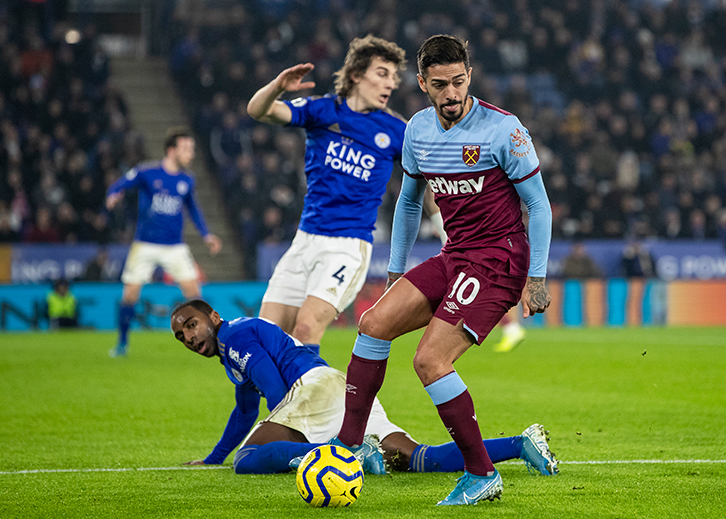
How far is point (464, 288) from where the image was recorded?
13.4ft

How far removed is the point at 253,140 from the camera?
19.4 metres

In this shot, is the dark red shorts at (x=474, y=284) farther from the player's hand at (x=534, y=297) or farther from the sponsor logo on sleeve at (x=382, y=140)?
Result: the sponsor logo on sleeve at (x=382, y=140)

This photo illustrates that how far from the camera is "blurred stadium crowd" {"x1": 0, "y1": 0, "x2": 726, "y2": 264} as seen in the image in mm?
17875

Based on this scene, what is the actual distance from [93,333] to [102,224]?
7.34 feet

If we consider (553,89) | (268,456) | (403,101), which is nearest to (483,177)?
(268,456)

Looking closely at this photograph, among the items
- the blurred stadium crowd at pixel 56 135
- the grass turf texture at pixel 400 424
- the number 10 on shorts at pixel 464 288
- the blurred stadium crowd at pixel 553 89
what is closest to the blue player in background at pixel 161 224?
the grass turf texture at pixel 400 424

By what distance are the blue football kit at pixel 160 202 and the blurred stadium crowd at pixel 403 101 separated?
5314mm

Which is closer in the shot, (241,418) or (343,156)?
(241,418)

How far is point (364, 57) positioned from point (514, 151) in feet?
7.87

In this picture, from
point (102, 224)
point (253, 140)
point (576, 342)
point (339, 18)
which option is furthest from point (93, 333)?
point (339, 18)

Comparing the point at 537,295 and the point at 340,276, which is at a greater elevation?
the point at 537,295

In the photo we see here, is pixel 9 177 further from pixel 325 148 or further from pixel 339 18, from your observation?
pixel 325 148

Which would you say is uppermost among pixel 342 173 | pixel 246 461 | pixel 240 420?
pixel 342 173

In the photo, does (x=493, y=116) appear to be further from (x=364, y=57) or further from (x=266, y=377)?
(x=364, y=57)
